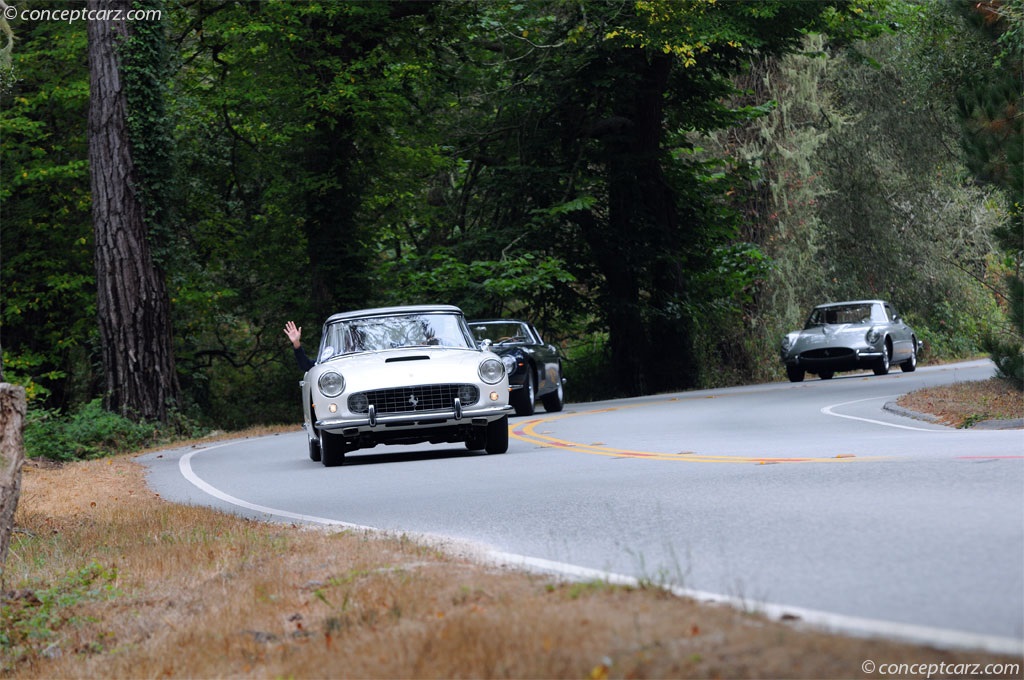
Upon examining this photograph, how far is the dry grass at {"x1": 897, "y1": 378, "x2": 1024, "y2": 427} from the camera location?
55.7ft

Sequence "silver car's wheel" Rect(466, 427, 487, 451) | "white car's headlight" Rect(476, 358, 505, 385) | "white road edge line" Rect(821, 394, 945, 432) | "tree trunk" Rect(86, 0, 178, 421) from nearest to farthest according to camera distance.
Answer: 1. "white car's headlight" Rect(476, 358, 505, 385)
2. "silver car's wheel" Rect(466, 427, 487, 451)
3. "white road edge line" Rect(821, 394, 945, 432)
4. "tree trunk" Rect(86, 0, 178, 421)

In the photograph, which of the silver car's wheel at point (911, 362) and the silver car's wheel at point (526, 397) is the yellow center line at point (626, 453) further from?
the silver car's wheel at point (911, 362)

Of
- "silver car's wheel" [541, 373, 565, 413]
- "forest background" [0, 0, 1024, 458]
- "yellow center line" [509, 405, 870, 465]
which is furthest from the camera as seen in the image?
"forest background" [0, 0, 1024, 458]

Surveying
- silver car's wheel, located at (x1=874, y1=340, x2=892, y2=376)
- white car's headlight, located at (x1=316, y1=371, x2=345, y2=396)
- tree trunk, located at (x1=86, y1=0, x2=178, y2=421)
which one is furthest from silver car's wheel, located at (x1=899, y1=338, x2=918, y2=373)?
white car's headlight, located at (x1=316, y1=371, x2=345, y2=396)

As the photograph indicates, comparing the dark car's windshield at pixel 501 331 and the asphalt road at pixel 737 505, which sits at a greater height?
the dark car's windshield at pixel 501 331

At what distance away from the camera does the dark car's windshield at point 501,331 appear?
79.4ft

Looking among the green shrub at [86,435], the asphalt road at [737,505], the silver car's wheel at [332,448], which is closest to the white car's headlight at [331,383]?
the silver car's wheel at [332,448]

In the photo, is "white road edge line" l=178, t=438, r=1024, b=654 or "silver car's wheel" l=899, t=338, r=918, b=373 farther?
"silver car's wheel" l=899, t=338, r=918, b=373

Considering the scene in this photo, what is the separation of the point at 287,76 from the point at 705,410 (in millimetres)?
13992

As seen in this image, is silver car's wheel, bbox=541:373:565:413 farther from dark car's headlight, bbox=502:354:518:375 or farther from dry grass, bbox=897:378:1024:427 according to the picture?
dry grass, bbox=897:378:1024:427

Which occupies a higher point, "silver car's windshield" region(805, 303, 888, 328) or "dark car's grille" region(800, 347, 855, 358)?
"silver car's windshield" region(805, 303, 888, 328)

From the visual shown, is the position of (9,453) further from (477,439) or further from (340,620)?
(477,439)

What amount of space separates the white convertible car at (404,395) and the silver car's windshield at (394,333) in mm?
20

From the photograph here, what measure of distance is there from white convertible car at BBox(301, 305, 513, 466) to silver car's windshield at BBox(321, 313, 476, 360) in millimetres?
20
